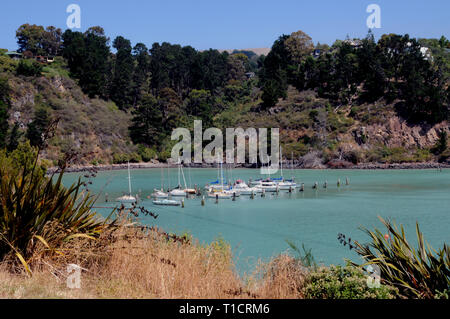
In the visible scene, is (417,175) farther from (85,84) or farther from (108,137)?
(85,84)

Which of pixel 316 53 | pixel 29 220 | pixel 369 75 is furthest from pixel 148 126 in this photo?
pixel 29 220

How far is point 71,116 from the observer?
81625mm

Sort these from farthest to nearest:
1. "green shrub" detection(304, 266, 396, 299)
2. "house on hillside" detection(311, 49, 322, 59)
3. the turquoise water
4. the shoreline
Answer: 1. "house on hillside" detection(311, 49, 322, 59)
2. the shoreline
3. the turquoise water
4. "green shrub" detection(304, 266, 396, 299)

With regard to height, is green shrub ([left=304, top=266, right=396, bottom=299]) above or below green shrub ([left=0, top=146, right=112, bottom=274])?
below

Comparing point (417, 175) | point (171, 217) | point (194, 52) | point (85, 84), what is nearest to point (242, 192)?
A: point (171, 217)

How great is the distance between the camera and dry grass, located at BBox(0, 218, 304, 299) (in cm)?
668

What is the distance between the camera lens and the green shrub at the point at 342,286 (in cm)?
666

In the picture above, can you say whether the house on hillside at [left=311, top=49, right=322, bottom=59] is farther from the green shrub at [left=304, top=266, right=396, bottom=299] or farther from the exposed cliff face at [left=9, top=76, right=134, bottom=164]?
the green shrub at [left=304, top=266, right=396, bottom=299]

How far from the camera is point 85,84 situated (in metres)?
90.6

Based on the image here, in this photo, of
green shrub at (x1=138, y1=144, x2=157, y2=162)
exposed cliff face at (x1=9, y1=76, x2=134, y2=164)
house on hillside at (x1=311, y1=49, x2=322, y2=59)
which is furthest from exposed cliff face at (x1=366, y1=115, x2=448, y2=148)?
exposed cliff face at (x1=9, y1=76, x2=134, y2=164)

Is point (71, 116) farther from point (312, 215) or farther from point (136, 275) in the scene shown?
point (136, 275)

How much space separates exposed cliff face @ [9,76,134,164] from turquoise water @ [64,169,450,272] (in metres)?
26.4

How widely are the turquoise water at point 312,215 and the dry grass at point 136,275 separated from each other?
738cm
